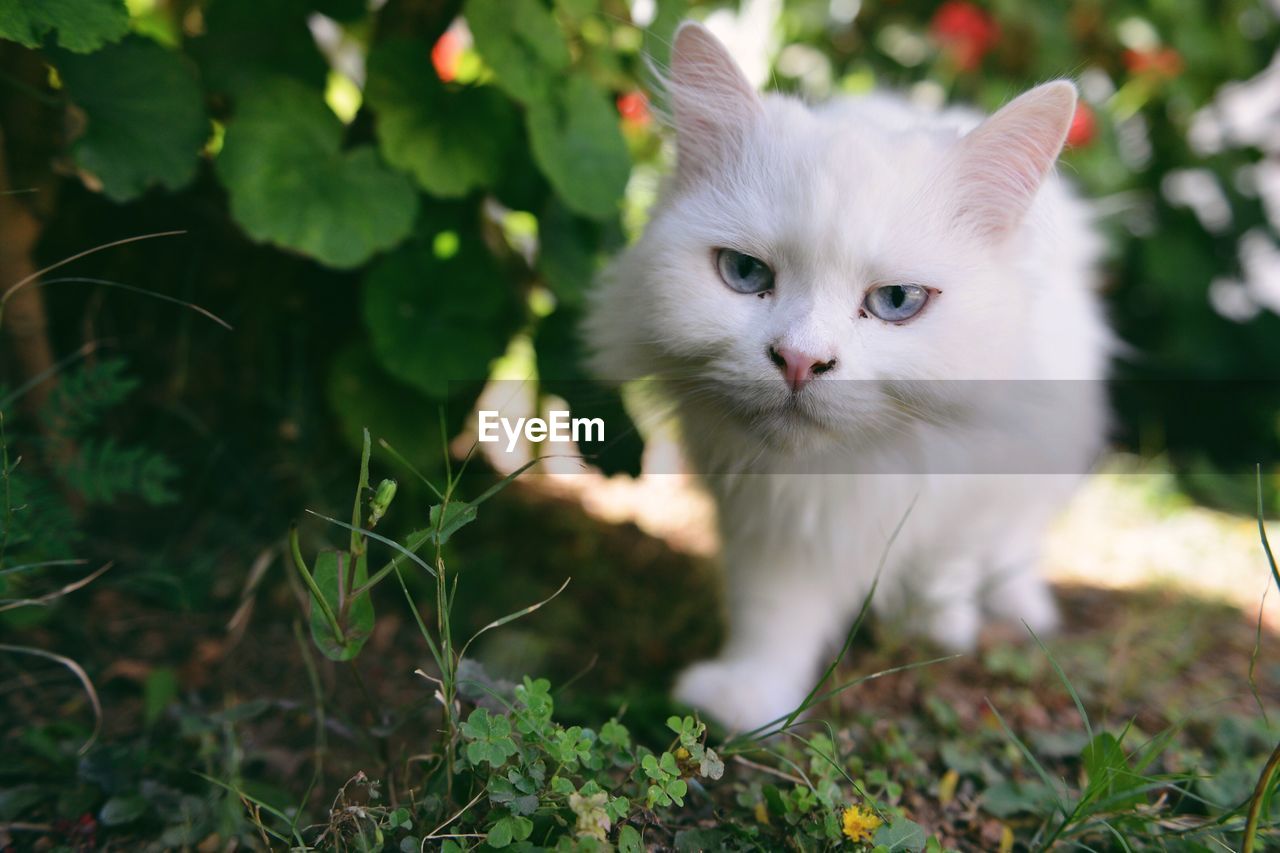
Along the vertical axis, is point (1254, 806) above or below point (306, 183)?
below

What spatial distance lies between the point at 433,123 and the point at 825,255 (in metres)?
0.90

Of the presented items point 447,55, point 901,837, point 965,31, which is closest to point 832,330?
point 901,837

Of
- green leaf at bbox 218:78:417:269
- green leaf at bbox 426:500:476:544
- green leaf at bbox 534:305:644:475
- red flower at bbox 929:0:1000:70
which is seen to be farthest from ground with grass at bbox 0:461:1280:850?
red flower at bbox 929:0:1000:70

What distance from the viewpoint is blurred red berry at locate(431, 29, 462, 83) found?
194 cm

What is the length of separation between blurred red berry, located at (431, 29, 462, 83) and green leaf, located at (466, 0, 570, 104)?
0.21 metres

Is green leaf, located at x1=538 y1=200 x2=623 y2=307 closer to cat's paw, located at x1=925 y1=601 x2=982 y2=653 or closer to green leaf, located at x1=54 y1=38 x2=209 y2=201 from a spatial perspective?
green leaf, located at x1=54 y1=38 x2=209 y2=201

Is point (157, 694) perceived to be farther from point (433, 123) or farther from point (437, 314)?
point (433, 123)

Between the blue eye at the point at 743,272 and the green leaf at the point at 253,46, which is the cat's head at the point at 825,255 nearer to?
the blue eye at the point at 743,272

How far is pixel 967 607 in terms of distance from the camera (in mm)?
2248

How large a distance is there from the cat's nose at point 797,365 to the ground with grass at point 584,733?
1.64 ft

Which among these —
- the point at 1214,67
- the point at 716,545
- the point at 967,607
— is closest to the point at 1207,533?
the point at 967,607

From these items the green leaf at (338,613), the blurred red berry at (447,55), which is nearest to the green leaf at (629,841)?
the green leaf at (338,613)

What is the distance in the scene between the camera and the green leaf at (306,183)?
1.64 metres

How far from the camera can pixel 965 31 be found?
2.79 meters
